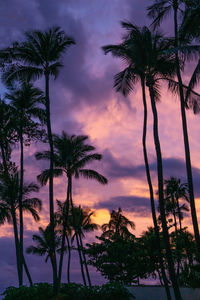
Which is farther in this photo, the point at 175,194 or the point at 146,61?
the point at 175,194

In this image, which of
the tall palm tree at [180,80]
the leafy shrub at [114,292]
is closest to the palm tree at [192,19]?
the tall palm tree at [180,80]

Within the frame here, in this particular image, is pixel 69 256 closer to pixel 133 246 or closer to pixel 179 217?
pixel 179 217

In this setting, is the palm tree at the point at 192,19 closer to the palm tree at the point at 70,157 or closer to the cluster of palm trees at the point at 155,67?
the cluster of palm trees at the point at 155,67

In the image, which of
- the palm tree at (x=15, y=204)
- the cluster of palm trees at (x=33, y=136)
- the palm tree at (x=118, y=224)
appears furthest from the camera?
the palm tree at (x=118, y=224)

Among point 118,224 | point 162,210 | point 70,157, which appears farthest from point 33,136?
point 118,224

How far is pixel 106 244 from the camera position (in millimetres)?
35844

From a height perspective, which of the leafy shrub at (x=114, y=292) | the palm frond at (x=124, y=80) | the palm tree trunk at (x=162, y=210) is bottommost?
the leafy shrub at (x=114, y=292)

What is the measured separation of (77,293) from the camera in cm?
2469

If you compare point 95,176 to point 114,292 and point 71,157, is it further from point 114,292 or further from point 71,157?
point 114,292

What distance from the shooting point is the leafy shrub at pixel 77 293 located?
24.3 meters

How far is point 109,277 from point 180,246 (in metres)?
6.63

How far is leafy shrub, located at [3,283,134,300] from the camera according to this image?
24281 mm

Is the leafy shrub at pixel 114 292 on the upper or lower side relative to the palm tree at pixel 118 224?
lower

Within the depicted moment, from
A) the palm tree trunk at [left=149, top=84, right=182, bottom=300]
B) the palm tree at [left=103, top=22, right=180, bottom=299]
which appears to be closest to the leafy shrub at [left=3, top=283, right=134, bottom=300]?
the palm tree at [left=103, top=22, right=180, bottom=299]
